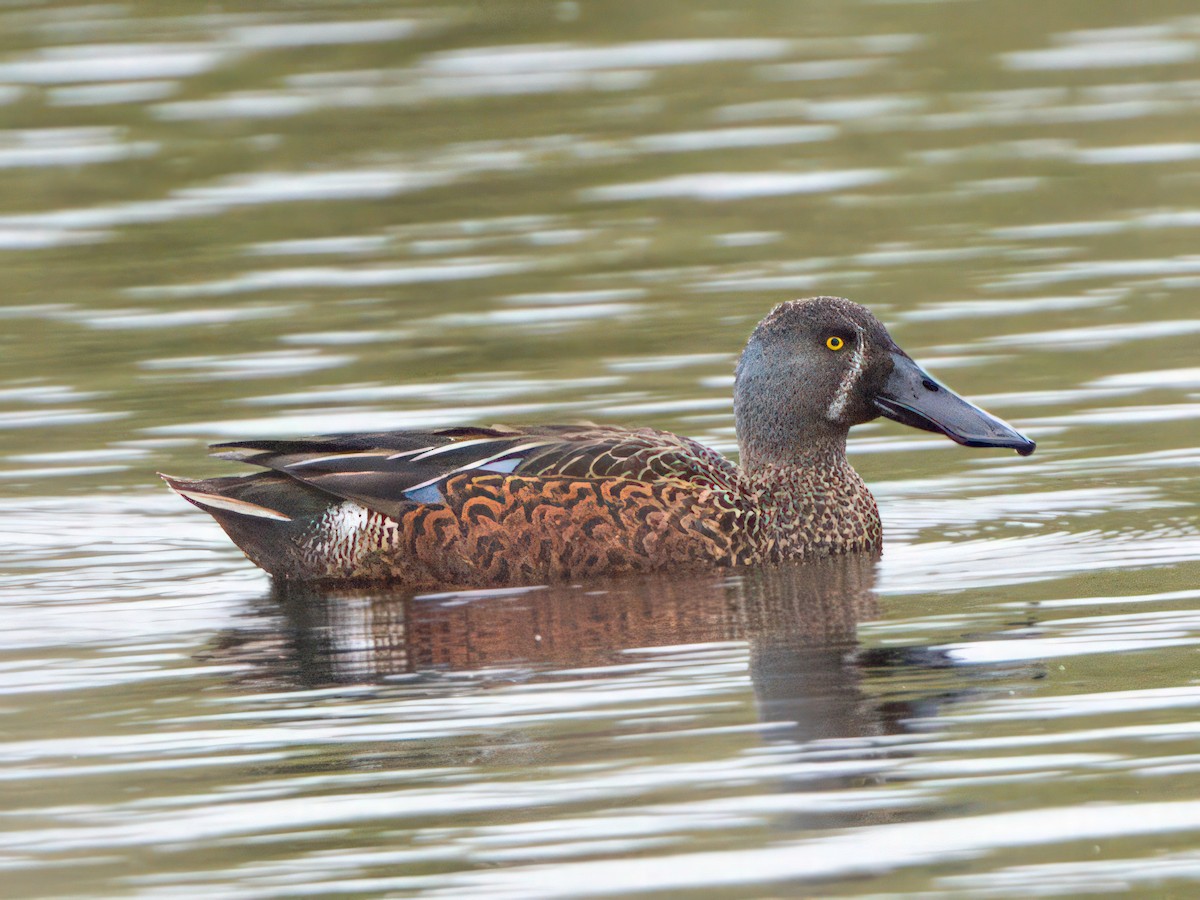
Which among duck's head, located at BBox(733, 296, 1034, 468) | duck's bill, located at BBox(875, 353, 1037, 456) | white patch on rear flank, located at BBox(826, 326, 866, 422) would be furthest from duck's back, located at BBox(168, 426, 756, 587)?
duck's bill, located at BBox(875, 353, 1037, 456)

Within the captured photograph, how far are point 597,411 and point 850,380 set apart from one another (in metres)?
2.13

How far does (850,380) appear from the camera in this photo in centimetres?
995

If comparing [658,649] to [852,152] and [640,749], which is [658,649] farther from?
[852,152]

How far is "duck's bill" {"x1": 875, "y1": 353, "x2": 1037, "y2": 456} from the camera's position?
9.71 meters

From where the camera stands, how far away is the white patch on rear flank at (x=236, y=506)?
31.4 ft

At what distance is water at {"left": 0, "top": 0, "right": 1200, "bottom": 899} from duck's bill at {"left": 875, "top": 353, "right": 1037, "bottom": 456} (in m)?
0.42

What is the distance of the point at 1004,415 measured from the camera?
451 inches

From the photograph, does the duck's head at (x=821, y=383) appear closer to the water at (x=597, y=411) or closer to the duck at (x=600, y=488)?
the duck at (x=600, y=488)

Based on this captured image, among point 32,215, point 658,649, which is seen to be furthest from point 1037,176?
point 658,649

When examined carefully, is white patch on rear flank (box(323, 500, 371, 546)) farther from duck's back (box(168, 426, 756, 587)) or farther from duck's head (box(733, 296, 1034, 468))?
duck's head (box(733, 296, 1034, 468))

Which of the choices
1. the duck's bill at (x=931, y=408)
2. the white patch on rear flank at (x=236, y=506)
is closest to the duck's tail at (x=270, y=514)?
the white patch on rear flank at (x=236, y=506)

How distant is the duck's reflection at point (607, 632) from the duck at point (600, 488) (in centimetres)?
14

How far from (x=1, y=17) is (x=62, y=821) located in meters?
18.9

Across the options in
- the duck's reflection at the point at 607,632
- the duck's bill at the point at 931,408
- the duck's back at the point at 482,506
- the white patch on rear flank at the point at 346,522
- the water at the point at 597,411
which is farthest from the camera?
the duck's bill at the point at 931,408
